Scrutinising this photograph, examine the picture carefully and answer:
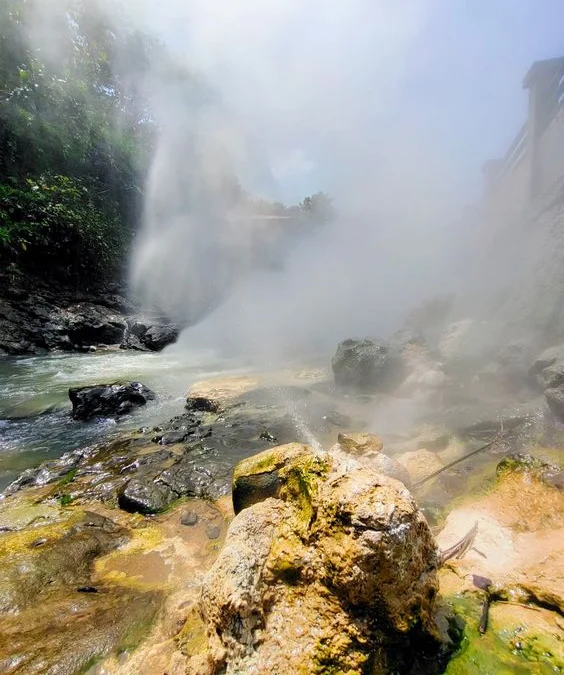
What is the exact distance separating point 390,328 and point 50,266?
2286cm

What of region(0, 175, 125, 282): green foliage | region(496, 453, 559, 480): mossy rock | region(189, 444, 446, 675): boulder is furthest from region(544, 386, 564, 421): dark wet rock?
region(0, 175, 125, 282): green foliage

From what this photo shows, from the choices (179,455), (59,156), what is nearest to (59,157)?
(59,156)

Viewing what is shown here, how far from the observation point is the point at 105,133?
24.0 metres

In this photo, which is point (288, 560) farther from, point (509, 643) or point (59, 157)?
point (59, 157)

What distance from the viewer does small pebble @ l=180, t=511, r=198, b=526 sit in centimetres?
420

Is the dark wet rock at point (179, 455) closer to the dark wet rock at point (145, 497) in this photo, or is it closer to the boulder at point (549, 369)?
the dark wet rock at point (145, 497)

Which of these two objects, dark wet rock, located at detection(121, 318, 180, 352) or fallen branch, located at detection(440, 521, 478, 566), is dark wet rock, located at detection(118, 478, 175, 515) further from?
dark wet rock, located at detection(121, 318, 180, 352)

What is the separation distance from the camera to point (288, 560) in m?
2.17

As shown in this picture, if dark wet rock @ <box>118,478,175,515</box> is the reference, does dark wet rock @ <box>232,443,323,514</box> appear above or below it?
above

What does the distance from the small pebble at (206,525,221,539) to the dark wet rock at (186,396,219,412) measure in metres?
4.71

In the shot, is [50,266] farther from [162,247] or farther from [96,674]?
[96,674]

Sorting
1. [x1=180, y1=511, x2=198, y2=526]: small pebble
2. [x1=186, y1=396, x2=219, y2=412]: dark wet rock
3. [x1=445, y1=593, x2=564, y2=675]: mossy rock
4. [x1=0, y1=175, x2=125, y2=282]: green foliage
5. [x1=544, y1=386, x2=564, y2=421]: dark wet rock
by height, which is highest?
[x1=0, y1=175, x2=125, y2=282]: green foliage

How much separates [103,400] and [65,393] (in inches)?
96.9

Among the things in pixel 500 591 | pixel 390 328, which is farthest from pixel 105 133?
pixel 500 591
